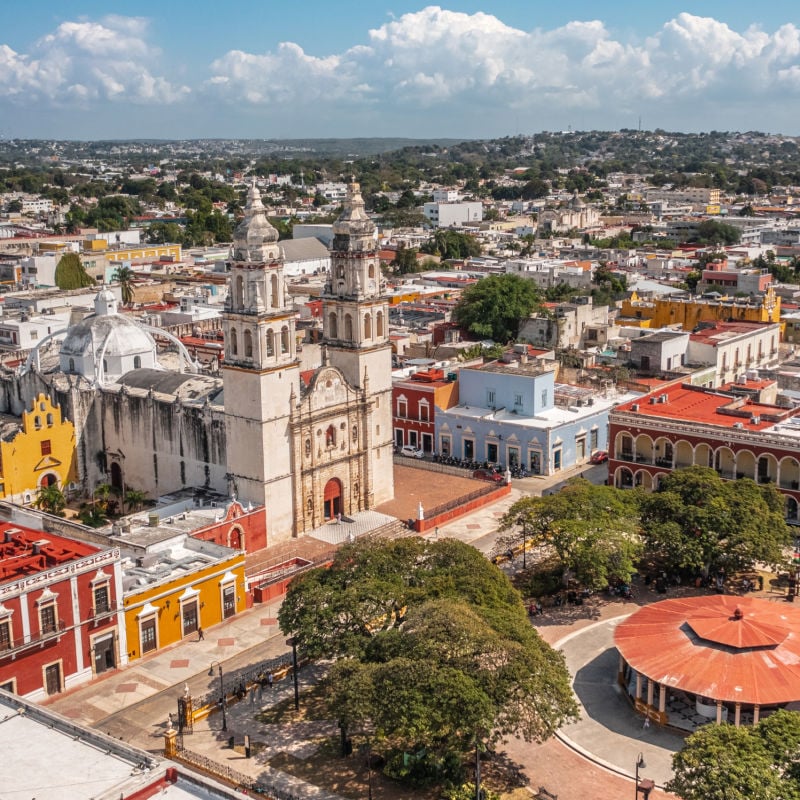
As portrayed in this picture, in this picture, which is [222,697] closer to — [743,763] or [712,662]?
[712,662]

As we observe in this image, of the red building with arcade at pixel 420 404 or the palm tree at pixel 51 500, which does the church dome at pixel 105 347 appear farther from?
the red building with arcade at pixel 420 404

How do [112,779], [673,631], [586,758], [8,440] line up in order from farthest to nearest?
[8,440] → [673,631] → [586,758] → [112,779]

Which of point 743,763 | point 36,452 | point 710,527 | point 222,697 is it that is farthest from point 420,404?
point 743,763

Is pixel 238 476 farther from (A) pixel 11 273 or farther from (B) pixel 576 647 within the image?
(A) pixel 11 273

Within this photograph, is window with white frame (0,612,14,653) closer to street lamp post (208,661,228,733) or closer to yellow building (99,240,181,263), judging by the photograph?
street lamp post (208,661,228,733)

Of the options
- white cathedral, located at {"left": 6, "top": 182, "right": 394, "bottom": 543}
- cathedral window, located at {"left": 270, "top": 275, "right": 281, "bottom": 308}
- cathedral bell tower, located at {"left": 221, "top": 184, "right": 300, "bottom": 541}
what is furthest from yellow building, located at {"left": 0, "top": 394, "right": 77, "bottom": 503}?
cathedral window, located at {"left": 270, "top": 275, "right": 281, "bottom": 308}

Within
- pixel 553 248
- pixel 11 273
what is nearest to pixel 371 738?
pixel 11 273
